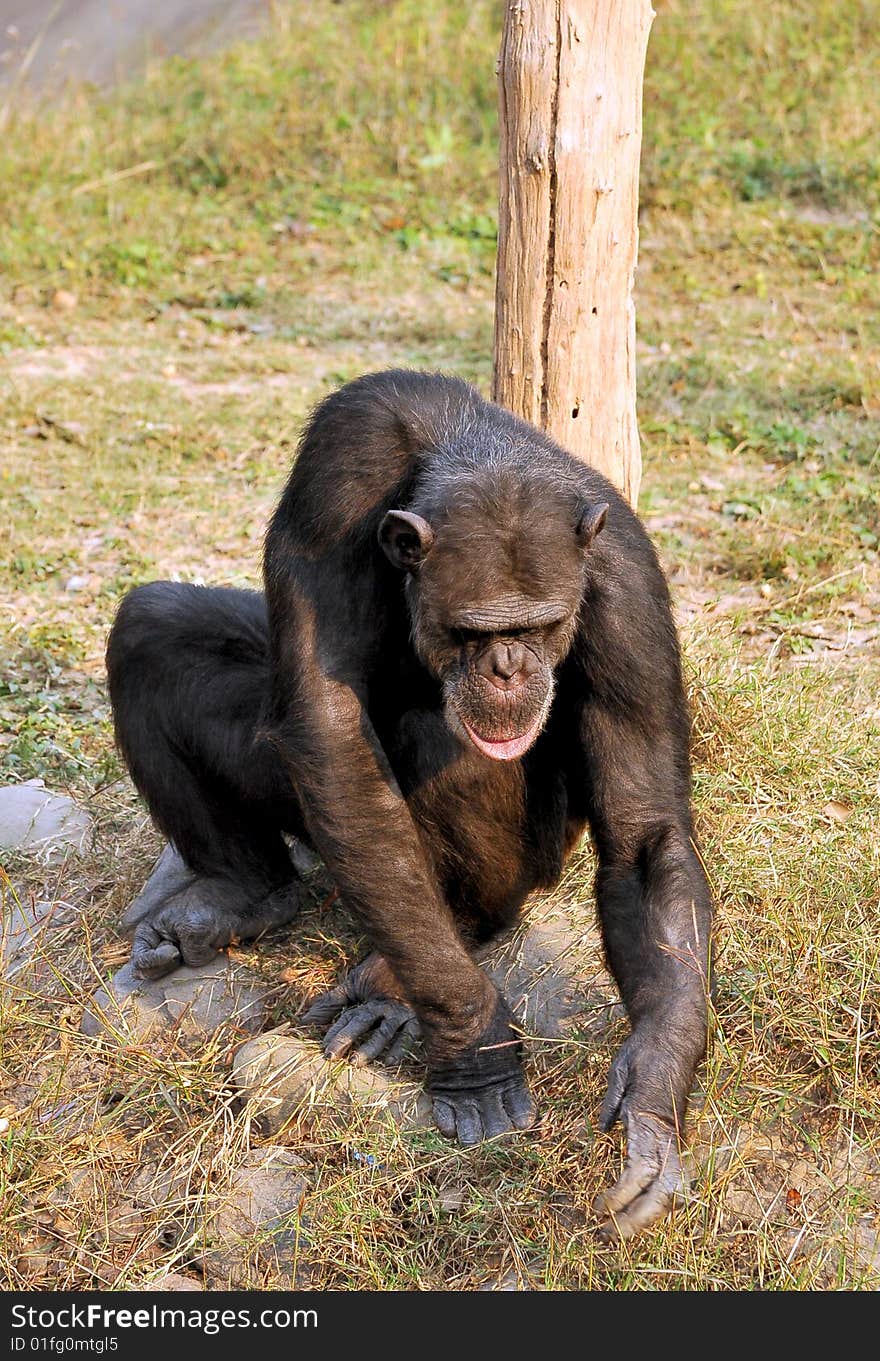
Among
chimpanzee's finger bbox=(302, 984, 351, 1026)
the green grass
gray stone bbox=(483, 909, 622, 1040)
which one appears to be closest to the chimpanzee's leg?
the green grass

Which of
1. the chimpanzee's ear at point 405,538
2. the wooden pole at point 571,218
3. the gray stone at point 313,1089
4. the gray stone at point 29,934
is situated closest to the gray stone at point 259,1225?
the gray stone at point 313,1089

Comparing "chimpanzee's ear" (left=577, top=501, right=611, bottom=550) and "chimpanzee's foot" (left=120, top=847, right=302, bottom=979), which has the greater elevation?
"chimpanzee's ear" (left=577, top=501, right=611, bottom=550)

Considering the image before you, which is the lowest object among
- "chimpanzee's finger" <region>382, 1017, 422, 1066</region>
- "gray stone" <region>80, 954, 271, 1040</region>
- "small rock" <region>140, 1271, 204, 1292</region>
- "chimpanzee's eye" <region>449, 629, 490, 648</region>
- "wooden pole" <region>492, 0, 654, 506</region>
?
"small rock" <region>140, 1271, 204, 1292</region>

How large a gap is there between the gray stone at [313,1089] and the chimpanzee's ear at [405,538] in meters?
1.66

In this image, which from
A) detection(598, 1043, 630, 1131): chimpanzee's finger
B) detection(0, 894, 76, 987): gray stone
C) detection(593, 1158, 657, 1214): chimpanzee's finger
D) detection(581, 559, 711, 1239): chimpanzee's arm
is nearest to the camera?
detection(593, 1158, 657, 1214): chimpanzee's finger

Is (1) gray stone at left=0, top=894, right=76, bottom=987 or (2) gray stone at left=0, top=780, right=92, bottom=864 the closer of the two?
(1) gray stone at left=0, top=894, right=76, bottom=987

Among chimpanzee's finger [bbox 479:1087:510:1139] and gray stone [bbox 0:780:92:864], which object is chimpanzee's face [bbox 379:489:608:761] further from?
gray stone [bbox 0:780:92:864]

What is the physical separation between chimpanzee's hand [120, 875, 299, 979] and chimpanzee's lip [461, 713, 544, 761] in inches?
59.9

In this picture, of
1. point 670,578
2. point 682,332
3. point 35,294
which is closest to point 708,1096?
point 670,578

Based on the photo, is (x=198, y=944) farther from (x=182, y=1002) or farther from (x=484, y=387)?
(x=484, y=387)

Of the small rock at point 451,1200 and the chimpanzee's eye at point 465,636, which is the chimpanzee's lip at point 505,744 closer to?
the chimpanzee's eye at point 465,636

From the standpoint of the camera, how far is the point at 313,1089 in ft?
15.4

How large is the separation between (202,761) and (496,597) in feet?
5.51

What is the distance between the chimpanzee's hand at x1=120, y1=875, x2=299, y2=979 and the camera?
5.34 meters
